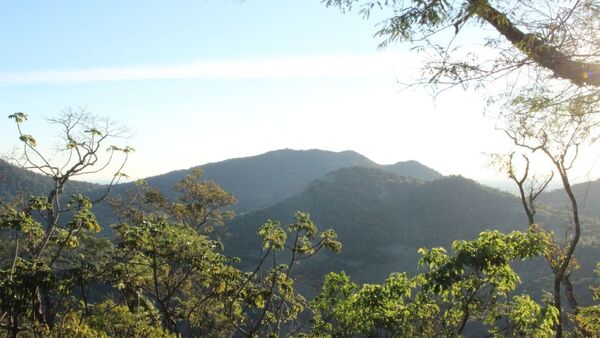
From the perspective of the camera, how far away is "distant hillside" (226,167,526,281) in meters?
69.8

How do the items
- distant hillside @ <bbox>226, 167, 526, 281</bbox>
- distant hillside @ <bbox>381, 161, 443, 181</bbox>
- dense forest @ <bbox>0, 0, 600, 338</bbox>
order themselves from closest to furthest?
dense forest @ <bbox>0, 0, 600, 338</bbox>
distant hillside @ <bbox>226, 167, 526, 281</bbox>
distant hillside @ <bbox>381, 161, 443, 181</bbox>

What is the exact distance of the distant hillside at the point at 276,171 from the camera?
15050 cm

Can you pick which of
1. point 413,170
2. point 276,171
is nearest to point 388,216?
point 413,170

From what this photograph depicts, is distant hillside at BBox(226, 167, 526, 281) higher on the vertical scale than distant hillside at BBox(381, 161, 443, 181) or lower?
lower

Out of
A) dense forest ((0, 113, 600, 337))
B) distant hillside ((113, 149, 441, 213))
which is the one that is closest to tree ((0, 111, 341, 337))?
dense forest ((0, 113, 600, 337))

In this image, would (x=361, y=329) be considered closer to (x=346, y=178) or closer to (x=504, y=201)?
(x=504, y=201)

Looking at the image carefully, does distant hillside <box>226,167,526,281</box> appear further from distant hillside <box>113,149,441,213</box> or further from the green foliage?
the green foliage

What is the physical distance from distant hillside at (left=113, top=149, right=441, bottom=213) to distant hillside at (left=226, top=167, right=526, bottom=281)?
173 ft

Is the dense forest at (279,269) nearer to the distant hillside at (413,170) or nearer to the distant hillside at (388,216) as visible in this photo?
the distant hillside at (388,216)

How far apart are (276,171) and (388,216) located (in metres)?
95.1

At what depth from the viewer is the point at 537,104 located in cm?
584

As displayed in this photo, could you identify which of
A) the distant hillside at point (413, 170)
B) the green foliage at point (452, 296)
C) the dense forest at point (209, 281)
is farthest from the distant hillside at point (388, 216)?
the green foliage at point (452, 296)

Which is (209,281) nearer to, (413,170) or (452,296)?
(452,296)

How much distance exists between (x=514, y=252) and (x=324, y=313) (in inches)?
159
